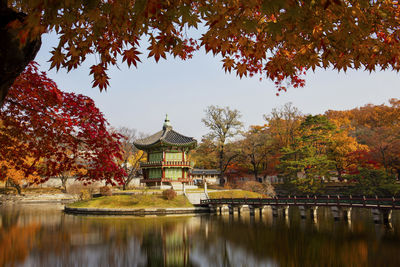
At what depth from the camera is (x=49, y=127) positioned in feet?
20.4

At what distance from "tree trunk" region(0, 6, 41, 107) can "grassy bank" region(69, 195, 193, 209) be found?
23892 mm

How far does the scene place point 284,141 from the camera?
133 ft

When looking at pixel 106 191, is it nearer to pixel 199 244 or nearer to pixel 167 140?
pixel 167 140

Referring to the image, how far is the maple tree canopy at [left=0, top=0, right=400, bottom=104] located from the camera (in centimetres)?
248

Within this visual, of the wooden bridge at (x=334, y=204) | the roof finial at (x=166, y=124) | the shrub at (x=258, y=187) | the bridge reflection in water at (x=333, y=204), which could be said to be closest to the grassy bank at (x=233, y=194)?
the shrub at (x=258, y=187)

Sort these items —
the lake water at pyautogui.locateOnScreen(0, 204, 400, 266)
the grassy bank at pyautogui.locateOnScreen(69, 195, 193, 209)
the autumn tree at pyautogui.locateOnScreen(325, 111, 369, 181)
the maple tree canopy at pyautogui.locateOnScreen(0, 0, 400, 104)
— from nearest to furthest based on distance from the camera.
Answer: the maple tree canopy at pyautogui.locateOnScreen(0, 0, 400, 104) < the lake water at pyautogui.locateOnScreen(0, 204, 400, 266) < the grassy bank at pyautogui.locateOnScreen(69, 195, 193, 209) < the autumn tree at pyautogui.locateOnScreen(325, 111, 369, 181)

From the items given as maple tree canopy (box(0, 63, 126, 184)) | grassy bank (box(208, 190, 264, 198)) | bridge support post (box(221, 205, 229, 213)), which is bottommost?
bridge support post (box(221, 205, 229, 213))

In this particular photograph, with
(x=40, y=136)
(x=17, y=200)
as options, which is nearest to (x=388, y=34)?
(x=40, y=136)

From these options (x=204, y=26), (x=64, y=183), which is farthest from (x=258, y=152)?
(x=204, y=26)

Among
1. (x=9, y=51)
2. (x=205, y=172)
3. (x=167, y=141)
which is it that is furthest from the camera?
(x=205, y=172)

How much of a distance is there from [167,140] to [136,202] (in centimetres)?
933

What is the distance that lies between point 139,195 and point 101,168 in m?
22.6

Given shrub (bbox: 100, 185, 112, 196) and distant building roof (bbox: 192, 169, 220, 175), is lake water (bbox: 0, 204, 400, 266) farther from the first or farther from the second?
distant building roof (bbox: 192, 169, 220, 175)

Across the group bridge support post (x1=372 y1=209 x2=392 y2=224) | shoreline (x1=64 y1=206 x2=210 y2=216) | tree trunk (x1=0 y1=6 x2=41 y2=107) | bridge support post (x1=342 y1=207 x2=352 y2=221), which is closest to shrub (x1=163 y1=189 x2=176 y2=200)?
shoreline (x1=64 y1=206 x2=210 y2=216)
